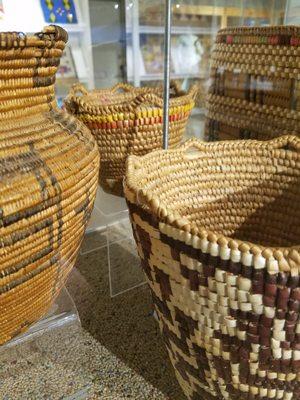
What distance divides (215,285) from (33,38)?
0.36 m

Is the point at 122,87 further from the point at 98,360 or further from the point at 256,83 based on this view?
the point at 98,360

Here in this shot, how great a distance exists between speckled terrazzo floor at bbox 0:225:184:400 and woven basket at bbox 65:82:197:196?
351mm

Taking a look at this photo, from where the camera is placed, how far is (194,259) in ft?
1.40

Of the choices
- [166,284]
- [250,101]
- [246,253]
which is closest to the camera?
[246,253]

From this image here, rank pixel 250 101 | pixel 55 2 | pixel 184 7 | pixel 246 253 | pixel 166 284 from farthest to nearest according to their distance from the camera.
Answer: pixel 184 7 < pixel 55 2 < pixel 250 101 < pixel 166 284 < pixel 246 253

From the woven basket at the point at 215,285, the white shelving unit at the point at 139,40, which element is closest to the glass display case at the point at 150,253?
the woven basket at the point at 215,285

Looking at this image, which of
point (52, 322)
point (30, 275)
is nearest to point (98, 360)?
point (52, 322)

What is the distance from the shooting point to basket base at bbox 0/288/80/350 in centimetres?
74

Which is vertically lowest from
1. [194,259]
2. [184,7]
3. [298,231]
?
[298,231]

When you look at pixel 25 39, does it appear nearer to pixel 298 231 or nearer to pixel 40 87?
pixel 40 87

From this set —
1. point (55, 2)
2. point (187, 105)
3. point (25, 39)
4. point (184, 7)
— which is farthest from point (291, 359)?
point (184, 7)

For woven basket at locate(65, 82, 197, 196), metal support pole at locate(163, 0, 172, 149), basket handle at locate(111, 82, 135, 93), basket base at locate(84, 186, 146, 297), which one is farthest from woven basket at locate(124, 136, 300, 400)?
basket handle at locate(111, 82, 135, 93)

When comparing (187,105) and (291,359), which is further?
(187,105)

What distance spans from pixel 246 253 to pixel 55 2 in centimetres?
121
